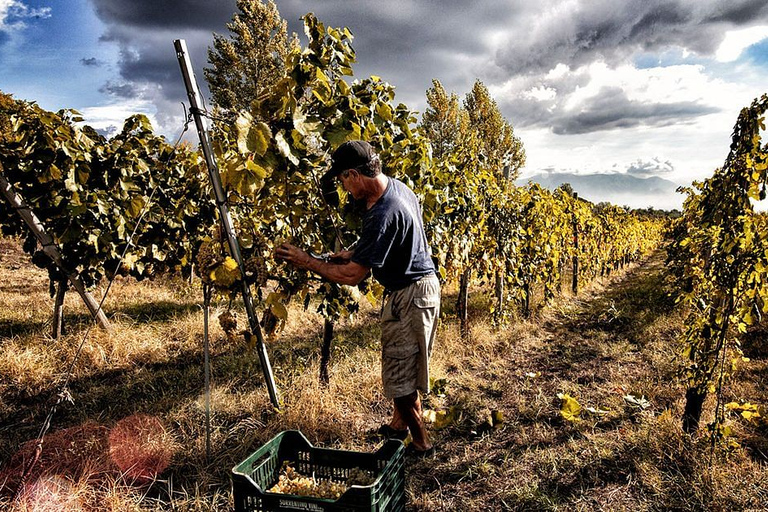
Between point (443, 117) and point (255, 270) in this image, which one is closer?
point (255, 270)

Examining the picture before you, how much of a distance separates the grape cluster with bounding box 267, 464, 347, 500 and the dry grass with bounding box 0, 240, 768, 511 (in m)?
0.52

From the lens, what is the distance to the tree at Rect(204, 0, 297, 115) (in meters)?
20.1

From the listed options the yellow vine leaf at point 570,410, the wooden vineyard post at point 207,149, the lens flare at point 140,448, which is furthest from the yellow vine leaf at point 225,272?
the yellow vine leaf at point 570,410

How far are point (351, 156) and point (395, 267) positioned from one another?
25.5 inches

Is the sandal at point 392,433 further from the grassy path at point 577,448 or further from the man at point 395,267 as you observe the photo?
the grassy path at point 577,448

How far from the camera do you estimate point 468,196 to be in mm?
4957

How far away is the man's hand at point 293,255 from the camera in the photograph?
2.12 meters

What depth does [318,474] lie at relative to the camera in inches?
80.8

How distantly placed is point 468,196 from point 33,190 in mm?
4384

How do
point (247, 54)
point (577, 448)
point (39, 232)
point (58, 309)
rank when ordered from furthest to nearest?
point (247, 54)
point (58, 309)
point (39, 232)
point (577, 448)

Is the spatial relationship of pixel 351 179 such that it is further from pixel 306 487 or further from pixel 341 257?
pixel 306 487

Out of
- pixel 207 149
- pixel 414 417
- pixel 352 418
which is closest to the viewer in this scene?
pixel 207 149

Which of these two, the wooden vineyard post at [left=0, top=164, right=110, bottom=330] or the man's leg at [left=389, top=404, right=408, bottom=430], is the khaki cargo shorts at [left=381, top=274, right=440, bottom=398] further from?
the wooden vineyard post at [left=0, top=164, right=110, bottom=330]

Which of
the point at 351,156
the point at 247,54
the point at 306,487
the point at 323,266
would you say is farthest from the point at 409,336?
the point at 247,54
